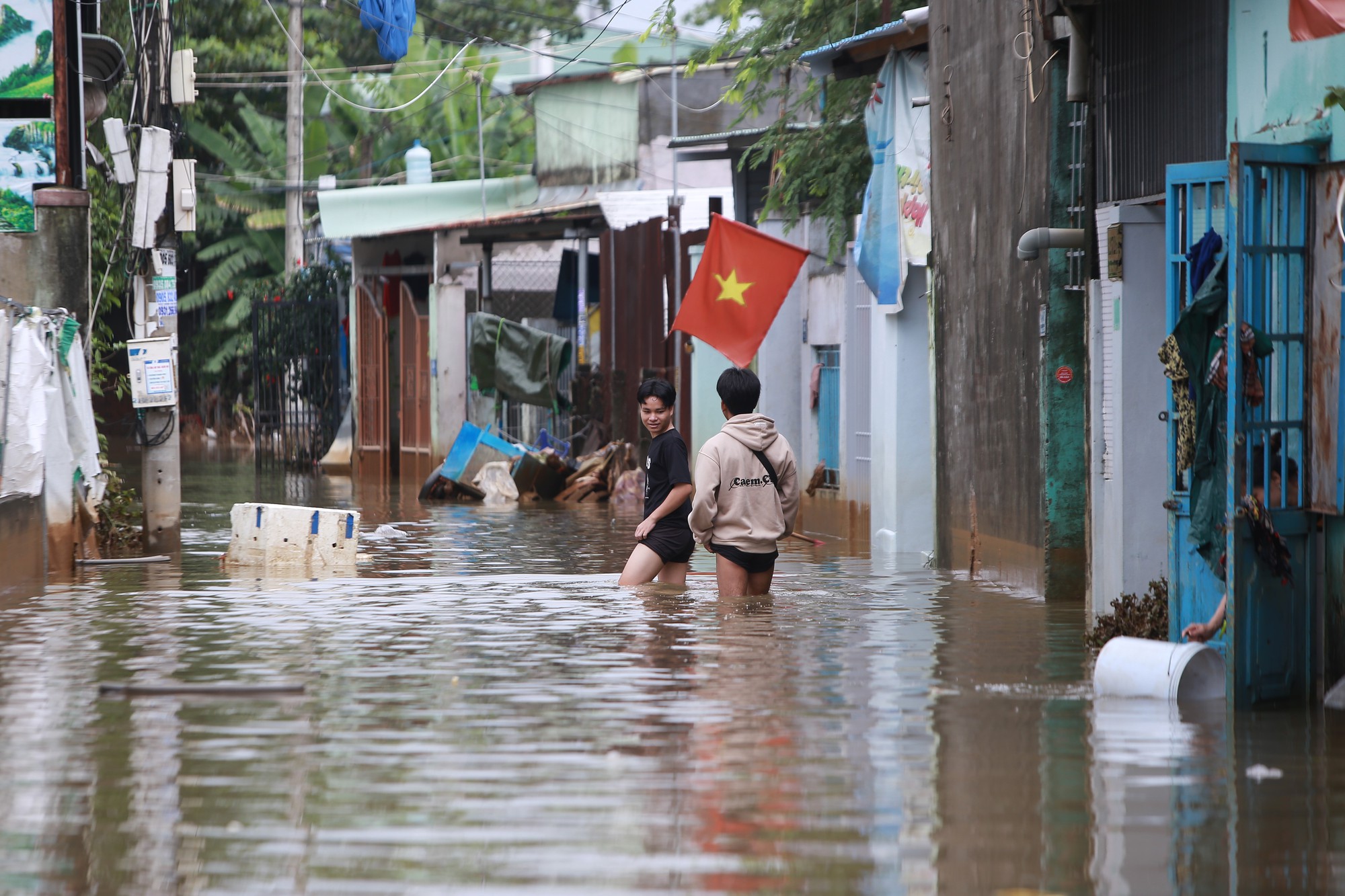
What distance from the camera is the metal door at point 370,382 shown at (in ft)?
105

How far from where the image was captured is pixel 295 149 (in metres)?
37.0

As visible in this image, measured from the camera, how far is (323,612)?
463 inches

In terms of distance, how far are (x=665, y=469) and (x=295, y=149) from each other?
2742 cm

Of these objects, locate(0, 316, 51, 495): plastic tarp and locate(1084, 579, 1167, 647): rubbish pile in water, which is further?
locate(0, 316, 51, 495): plastic tarp

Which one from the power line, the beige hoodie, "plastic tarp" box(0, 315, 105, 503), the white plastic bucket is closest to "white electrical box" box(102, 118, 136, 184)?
"plastic tarp" box(0, 315, 105, 503)

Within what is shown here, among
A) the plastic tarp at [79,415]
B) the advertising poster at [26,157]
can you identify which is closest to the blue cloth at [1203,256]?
the plastic tarp at [79,415]

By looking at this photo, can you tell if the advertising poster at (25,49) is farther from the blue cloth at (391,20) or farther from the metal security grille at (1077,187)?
the metal security grille at (1077,187)

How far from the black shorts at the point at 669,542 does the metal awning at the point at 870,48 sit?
6360 millimetres

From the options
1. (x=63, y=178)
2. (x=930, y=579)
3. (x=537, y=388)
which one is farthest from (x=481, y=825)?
(x=537, y=388)

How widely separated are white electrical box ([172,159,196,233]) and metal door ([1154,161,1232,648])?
956 centimetres

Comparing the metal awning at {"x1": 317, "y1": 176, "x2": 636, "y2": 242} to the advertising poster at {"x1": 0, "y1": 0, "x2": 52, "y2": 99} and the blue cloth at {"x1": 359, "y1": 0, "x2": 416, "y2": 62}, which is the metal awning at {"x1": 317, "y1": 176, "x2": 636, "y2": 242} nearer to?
the blue cloth at {"x1": 359, "y1": 0, "x2": 416, "y2": 62}

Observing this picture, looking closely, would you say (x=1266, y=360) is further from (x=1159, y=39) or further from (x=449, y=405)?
(x=449, y=405)

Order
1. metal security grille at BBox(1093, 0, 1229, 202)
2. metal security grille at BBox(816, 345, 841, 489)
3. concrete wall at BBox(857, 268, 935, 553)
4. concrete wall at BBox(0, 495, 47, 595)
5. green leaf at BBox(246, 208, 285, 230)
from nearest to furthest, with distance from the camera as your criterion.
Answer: metal security grille at BBox(1093, 0, 1229, 202)
concrete wall at BBox(0, 495, 47, 595)
concrete wall at BBox(857, 268, 935, 553)
metal security grille at BBox(816, 345, 841, 489)
green leaf at BBox(246, 208, 285, 230)

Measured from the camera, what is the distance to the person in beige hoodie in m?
10.8
